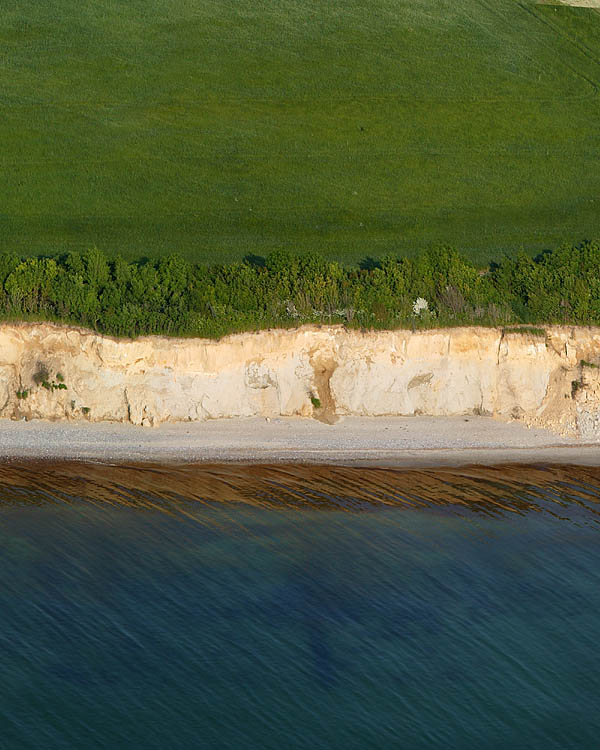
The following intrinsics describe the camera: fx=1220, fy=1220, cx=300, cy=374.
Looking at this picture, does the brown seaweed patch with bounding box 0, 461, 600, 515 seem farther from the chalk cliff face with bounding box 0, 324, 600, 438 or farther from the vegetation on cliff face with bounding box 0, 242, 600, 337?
the vegetation on cliff face with bounding box 0, 242, 600, 337

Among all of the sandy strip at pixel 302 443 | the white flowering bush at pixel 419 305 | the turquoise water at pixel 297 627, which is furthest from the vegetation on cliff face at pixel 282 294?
the turquoise water at pixel 297 627

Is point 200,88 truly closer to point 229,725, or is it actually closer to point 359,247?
point 359,247

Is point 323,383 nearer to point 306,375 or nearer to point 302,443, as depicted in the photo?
point 306,375

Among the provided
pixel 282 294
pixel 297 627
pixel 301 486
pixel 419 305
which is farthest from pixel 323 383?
pixel 297 627

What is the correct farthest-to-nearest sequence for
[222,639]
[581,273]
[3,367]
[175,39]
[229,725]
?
[175,39]
[581,273]
[3,367]
[222,639]
[229,725]

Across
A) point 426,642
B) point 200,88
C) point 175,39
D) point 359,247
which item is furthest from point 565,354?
point 175,39

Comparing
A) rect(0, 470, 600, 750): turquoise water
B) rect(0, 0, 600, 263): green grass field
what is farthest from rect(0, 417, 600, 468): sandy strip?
rect(0, 0, 600, 263): green grass field
